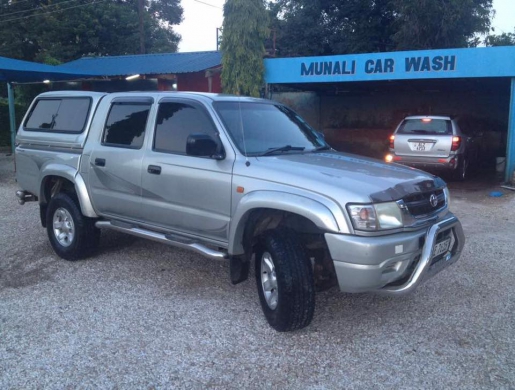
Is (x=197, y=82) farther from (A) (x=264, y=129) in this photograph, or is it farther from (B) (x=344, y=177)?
(B) (x=344, y=177)

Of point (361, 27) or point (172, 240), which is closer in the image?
point (172, 240)

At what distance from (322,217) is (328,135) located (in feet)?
59.2

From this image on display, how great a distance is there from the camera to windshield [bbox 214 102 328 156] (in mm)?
4902

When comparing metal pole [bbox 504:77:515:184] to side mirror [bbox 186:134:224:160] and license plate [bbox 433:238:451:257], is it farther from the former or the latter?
side mirror [bbox 186:134:224:160]

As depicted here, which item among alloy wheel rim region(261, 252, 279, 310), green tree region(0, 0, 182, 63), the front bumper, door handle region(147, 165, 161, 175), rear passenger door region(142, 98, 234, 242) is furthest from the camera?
green tree region(0, 0, 182, 63)

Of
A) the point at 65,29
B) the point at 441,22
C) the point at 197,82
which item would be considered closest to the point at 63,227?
the point at 197,82

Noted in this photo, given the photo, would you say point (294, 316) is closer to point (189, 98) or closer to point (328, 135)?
point (189, 98)

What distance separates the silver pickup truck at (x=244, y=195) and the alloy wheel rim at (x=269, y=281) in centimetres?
1

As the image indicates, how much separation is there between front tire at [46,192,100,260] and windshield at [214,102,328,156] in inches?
88.2

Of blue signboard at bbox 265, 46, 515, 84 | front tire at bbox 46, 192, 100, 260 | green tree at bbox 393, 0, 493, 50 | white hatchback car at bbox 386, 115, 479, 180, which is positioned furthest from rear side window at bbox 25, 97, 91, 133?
green tree at bbox 393, 0, 493, 50

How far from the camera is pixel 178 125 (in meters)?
5.24

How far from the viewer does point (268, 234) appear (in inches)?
173

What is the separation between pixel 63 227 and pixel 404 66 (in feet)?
32.1

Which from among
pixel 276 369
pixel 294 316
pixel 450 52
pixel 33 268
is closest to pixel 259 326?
pixel 294 316
